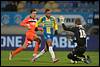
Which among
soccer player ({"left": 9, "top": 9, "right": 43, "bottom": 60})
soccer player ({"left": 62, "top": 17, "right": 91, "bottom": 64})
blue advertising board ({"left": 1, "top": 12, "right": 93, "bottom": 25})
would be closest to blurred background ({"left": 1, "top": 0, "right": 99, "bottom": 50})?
blue advertising board ({"left": 1, "top": 12, "right": 93, "bottom": 25})

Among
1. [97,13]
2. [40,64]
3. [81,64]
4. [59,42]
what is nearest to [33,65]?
[40,64]

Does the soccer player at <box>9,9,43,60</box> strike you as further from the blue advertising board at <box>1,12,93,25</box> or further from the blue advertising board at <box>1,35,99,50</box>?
the blue advertising board at <box>1,12,93,25</box>

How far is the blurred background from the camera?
29.8 meters

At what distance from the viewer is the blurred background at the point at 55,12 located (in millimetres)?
29766

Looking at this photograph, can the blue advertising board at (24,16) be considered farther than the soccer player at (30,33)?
Yes

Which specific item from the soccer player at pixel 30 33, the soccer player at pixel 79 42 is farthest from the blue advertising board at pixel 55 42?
the soccer player at pixel 79 42

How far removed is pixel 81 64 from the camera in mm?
18406

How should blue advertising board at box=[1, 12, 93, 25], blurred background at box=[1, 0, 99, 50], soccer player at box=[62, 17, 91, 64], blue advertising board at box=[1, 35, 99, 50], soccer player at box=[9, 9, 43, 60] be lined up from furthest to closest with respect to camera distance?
1. blue advertising board at box=[1, 12, 93, 25]
2. blurred background at box=[1, 0, 99, 50]
3. blue advertising board at box=[1, 35, 99, 50]
4. soccer player at box=[9, 9, 43, 60]
5. soccer player at box=[62, 17, 91, 64]

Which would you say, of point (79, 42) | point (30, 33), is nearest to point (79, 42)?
point (79, 42)

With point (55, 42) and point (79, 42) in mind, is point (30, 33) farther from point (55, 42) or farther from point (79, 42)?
point (55, 42)

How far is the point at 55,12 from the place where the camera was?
100 feet

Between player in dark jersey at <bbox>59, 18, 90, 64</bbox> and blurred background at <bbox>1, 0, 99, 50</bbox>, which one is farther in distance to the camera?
blurred background at <bbox>1, 0, 99, 50</bbox>

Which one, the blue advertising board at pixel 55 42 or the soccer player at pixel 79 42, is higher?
the soccer player at pixel 79 42

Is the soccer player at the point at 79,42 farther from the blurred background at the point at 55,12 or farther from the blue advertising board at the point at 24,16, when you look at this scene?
the blue advertising board at the point at 24,16
